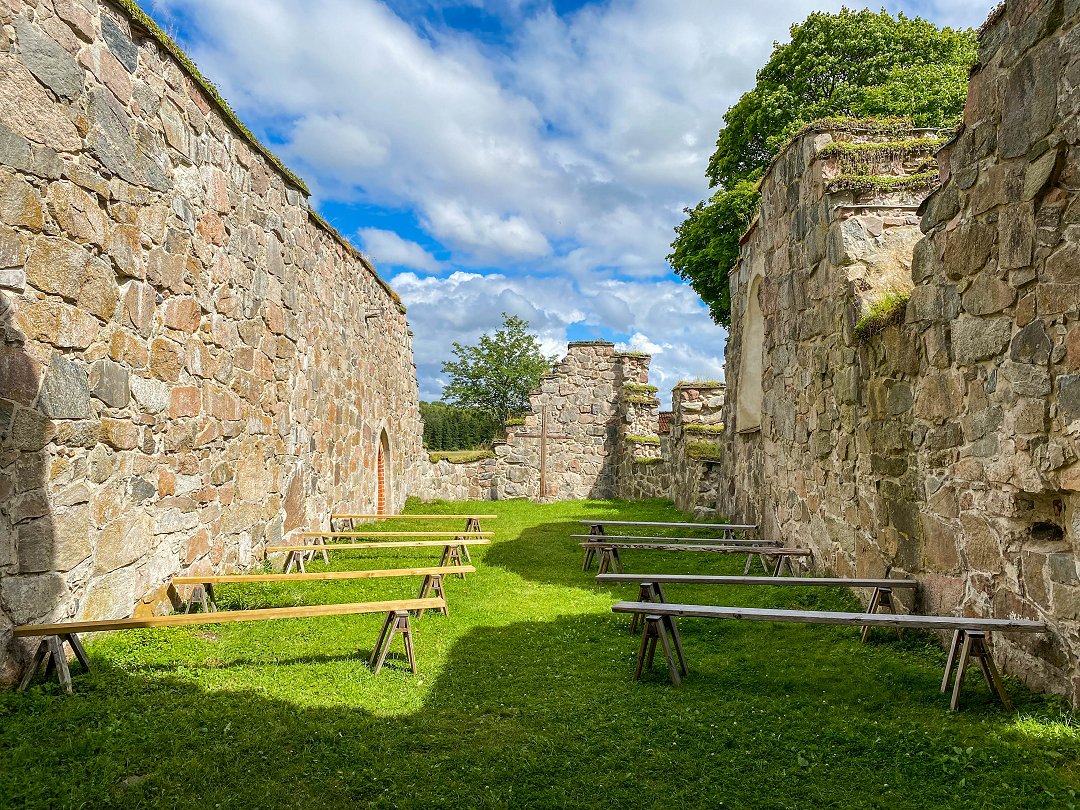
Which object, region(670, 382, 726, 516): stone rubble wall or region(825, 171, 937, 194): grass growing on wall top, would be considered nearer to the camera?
region(825, 171, 937, 194): grass growing on wall top

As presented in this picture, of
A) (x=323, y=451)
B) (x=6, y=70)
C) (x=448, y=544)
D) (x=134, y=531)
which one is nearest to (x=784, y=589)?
(x=448, y=544)

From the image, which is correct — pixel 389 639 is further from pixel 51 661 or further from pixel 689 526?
pixel 689 526

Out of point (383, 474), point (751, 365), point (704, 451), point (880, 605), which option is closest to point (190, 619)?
point (880, 605)

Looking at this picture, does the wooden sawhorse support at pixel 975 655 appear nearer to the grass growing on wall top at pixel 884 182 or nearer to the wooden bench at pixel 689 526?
the wooden bench at pixel 689 526

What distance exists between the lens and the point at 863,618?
360cm

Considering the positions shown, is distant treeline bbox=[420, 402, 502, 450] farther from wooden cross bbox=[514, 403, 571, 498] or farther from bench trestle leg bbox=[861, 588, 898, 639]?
bench trestle leg bbox=[861, 588, 898, 639]

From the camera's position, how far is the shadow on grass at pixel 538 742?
2.66 metres

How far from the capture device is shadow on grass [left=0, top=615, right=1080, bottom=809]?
8.74 ft

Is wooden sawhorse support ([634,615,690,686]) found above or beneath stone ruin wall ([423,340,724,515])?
beneath

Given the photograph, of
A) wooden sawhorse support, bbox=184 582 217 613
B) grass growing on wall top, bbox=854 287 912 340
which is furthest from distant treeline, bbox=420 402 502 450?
grass growing on wall top, bbox=854 287 912 340

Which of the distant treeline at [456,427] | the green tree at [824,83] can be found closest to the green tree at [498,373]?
the distant treeline at [456,427]

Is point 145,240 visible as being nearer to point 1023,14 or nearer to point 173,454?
point 173,454

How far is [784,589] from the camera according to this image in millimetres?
5922

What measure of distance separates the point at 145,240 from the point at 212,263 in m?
1.07
